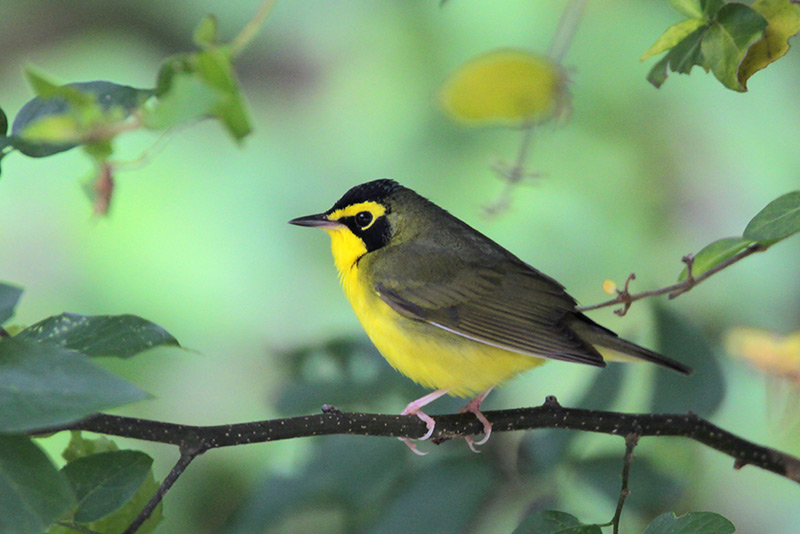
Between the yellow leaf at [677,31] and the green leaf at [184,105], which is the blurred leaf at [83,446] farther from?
the yellow leaf at [677,31]

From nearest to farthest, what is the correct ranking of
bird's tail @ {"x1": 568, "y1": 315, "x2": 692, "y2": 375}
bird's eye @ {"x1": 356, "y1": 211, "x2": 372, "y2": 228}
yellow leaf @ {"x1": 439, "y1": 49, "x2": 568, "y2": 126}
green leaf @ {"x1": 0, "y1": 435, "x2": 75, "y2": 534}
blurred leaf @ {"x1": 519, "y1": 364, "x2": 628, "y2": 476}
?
green leaf @ {"x1": 0, "y1": 435, "x2": 75, "y2": 534} → yellow leaf @ {"x1": 439, "y1": 49, "x2": 568, "y2": 126} → bird's tail @ {"x1": 568, "y1": 315, "x2": 692, "y2": 375} → blurred leaf @ {"x1": 519, "y1": 364, "x2": 628, "y2": 476} → bird's eye @ {"x1": 356, "y1": 211, "x2": 372, "y2": 228}

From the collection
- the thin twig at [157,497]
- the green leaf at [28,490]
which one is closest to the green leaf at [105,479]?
the thin twig at [157,497]

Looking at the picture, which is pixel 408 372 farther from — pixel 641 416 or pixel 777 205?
pixel 777 205

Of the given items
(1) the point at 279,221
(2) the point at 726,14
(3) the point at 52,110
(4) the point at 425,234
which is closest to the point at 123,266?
(1) the point at 279,221

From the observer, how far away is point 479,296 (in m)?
1.71

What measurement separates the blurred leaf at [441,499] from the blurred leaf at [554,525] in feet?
1.62

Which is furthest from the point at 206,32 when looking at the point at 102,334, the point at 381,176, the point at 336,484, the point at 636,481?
the point at 381,176

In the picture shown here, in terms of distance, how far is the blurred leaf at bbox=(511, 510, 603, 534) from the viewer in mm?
977

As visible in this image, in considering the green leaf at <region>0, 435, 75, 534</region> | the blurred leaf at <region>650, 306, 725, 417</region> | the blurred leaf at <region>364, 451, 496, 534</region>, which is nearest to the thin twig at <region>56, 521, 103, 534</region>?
the green leaf at <region>0, 435, 75, 534</region>

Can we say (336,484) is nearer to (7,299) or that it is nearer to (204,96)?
(7,299)

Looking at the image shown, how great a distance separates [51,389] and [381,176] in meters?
1.94

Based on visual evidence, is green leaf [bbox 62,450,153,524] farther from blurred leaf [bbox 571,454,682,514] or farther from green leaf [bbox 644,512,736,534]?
blurred leaf [bbox 571,454,682,514]

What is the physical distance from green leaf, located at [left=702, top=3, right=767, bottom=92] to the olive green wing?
68 cm

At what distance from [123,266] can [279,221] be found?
46 cm
